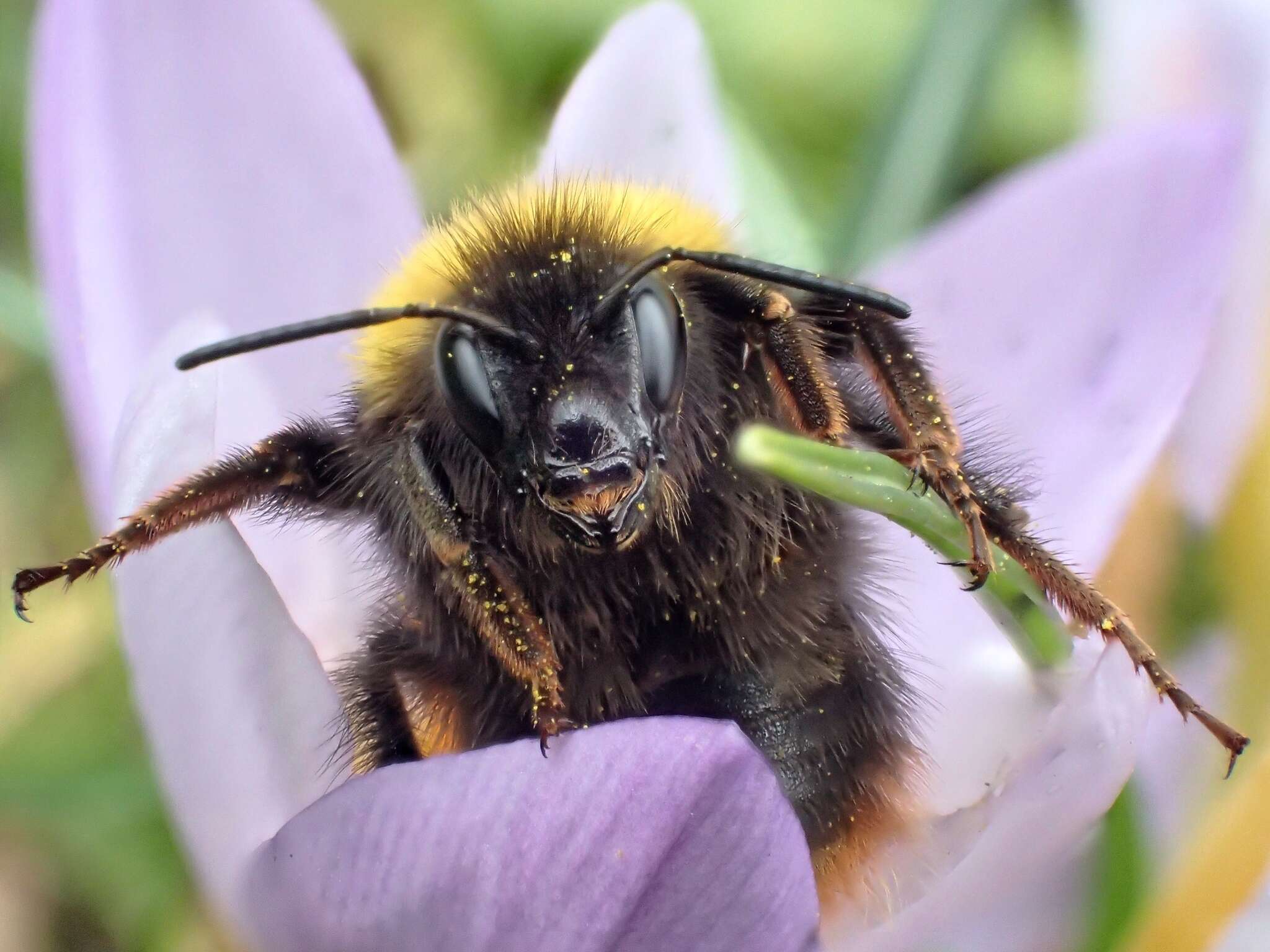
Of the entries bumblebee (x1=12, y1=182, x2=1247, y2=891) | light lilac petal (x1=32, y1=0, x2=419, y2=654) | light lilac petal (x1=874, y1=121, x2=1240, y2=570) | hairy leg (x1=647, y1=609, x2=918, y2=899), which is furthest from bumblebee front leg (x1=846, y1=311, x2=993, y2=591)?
light lilac petal (x1=32, y1=0, x2=419, y2=654)

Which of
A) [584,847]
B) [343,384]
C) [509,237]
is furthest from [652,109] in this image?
[584,847]

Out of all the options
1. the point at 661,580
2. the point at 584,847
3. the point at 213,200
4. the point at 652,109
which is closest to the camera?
the point at 584,847

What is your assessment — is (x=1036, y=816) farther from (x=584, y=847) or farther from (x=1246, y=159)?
(x=1246, y=159)

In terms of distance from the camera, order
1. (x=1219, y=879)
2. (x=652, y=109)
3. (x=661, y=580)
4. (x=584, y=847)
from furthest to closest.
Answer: (x=652, y=109)
(x=1219, y=879)
(x=661, y=580)
(x=584, y=847)

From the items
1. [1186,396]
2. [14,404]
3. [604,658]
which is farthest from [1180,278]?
[14,404]

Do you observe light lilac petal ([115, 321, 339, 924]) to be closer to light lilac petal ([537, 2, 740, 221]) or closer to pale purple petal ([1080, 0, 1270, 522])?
light lilac petal ([537, 2, 740, 221])

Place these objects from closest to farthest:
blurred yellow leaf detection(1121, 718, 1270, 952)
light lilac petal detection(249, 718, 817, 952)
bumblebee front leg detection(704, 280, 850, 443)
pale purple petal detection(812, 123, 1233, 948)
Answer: light lilac petal detection(249, 718, 817, 952) < bumblebee front leg detection(704, 280, 850, 443) < blurred yellow leaf detection(1121, 718, 1270, 952) < pale purple petal detection(812, 123, 1233, 948)

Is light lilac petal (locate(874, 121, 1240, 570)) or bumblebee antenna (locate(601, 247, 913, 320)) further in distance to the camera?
light lilac petal (locate(874, 121, 1240, 570))
